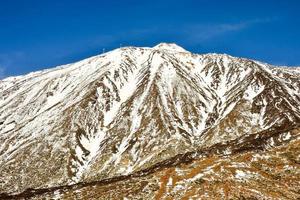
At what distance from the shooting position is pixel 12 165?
190m

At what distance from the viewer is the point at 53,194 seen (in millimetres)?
75125

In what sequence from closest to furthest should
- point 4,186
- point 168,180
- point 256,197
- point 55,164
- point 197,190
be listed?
point 256,197, point 197,190, point 168,180, point 4,186, point 55,164

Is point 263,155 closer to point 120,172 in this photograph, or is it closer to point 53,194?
point 53,194

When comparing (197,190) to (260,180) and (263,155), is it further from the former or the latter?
(263,155)

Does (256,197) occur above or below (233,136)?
below

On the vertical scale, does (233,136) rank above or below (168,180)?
above

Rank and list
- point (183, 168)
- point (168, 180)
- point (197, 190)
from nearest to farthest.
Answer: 1. point (197, 190)
2. point (168, 180)
3. point (183, 168)

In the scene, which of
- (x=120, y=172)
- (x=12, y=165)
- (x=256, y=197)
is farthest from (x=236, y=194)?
(x=12, y=165)

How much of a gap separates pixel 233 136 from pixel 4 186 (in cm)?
8933

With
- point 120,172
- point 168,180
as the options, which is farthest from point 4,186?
point 168,180

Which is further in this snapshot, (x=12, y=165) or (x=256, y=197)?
(x=12, y=165)

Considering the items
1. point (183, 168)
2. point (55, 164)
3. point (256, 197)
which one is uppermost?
point (55, 164)

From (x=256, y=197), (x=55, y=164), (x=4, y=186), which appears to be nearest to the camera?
(x=256, y=197)

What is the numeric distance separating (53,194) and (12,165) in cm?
12183
